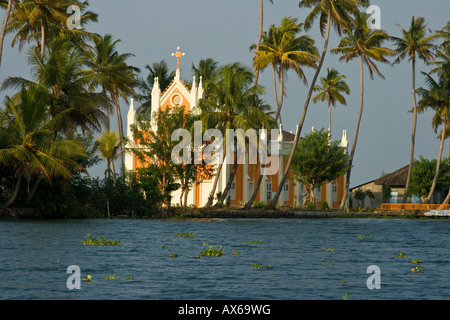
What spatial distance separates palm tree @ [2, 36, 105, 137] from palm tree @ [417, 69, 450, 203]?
3744cm

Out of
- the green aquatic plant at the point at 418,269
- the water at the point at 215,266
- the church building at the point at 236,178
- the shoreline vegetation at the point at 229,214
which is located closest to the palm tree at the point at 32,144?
the shoreline vegetation at the point at 229,214

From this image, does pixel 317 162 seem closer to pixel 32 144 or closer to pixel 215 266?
pixel 32 144

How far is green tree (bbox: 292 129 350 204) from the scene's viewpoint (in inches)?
2662

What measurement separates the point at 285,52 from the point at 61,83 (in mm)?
21433

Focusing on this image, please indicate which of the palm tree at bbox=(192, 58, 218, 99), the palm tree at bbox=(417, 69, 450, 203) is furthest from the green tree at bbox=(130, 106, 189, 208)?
the palm tree at bbox=(417, 69, 450, 203)

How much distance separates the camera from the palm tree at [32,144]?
36.0 metres

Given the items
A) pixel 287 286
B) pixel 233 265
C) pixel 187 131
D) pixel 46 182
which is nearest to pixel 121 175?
pixel 187 131

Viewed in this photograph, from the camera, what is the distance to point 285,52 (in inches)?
2221

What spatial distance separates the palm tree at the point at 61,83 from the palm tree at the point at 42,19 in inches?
123

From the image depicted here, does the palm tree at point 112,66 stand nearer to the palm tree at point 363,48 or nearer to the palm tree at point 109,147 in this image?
the palm tree at point 109,147

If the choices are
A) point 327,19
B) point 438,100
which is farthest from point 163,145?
point 438,100

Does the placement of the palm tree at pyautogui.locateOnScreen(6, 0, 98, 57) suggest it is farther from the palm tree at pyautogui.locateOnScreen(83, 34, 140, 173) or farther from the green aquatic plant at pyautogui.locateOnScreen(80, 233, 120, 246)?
the green aquatic plant at pyautogui.locateOnScreen(80, 233, 120, 246)

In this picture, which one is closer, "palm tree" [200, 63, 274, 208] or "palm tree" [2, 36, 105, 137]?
"palm tree" [2, 36, 105, 137]

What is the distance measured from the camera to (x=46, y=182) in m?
39.5
